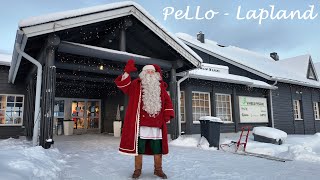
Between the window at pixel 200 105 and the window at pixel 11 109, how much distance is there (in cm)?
756

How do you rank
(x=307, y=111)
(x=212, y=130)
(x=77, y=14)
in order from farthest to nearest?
(x=307, y=111), (x=212, y=130), (x=77, y=14)

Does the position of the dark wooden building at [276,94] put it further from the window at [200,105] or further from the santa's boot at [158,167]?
the santa's boot at [158,167]

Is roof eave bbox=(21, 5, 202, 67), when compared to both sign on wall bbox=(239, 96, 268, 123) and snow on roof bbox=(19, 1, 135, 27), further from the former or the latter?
sign on wall bbox=(239, 96, 268, 123)

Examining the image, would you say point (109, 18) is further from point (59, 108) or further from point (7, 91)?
point (59, 108)

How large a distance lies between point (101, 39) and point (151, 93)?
5.16 metres

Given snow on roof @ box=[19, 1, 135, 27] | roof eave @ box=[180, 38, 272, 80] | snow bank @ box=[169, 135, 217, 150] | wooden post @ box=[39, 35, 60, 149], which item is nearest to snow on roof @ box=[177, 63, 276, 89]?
roof eave @ box=[180, 38, 272, 80]

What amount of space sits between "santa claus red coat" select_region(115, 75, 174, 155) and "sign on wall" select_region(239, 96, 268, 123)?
34.2 ft

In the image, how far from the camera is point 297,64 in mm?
20578

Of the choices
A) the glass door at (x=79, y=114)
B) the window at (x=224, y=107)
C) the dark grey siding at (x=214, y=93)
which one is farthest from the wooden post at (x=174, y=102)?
the glass door at (x=79, y=114)

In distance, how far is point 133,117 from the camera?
3.35 m

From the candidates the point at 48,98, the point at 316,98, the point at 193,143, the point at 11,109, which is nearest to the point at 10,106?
the point at 11,109

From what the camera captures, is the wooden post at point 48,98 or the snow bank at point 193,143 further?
the snow bank at point 193,143

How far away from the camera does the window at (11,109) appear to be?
10086mm

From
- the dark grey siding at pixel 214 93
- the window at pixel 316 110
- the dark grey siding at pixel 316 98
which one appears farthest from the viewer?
the window at pixel 316 110
